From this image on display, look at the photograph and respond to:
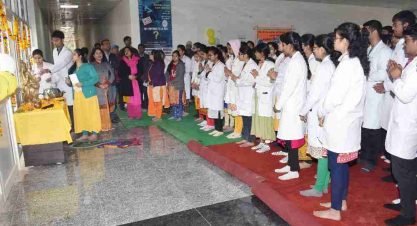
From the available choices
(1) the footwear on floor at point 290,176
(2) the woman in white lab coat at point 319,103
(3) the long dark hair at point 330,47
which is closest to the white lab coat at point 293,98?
(2) the woman in white lab coat at point 319,103

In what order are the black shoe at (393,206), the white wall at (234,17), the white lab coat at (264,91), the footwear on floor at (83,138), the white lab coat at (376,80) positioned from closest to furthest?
the black shoe at (393,206) → the white lab coat at (376,80) → the white lab coat at (264,91) → the footwear on floor at (83,138) → the white wall at (234,17)

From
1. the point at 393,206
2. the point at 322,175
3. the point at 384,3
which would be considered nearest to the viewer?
the point at 393,206

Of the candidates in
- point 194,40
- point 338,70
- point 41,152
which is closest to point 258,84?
point 338,70

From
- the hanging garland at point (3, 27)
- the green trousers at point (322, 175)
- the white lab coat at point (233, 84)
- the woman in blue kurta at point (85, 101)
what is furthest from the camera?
the woman in blue kurta at point (85, 101)

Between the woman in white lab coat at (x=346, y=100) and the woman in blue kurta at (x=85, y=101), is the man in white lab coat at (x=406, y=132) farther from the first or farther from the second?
the woman in blue kurta at (x=85, y=101)

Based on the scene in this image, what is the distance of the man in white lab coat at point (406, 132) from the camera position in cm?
224

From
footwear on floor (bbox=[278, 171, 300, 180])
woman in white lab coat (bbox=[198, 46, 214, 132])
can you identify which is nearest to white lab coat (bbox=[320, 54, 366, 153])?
footwear on floor (bbox=[278, 171, 300, 180])

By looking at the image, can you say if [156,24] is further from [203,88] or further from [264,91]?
[264,91]

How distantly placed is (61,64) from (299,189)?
3906mm

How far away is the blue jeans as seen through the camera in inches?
96.4

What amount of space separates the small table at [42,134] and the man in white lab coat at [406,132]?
11.2 ft

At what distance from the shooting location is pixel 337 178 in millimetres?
2449

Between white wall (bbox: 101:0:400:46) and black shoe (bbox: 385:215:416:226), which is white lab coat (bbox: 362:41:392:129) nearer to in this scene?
black shoe (bbox: 385:215:416:226)

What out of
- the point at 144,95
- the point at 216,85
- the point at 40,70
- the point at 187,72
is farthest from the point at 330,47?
the point at 144,95
